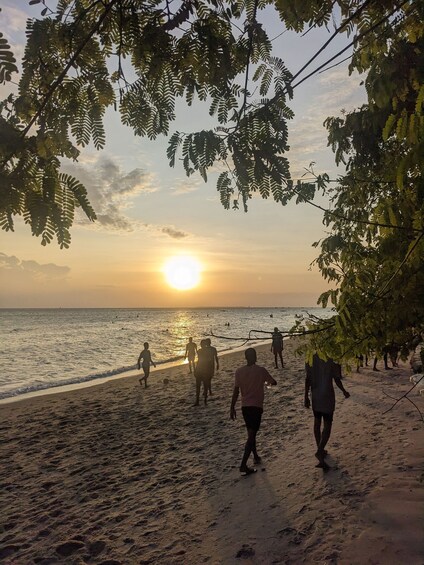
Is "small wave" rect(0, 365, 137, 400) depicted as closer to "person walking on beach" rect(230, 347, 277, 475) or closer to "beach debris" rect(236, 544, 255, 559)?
"person walking on beach" rect(230, 347, 277, 475)

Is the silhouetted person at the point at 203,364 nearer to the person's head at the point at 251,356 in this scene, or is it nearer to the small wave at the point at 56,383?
the person's head at the point at 251,356

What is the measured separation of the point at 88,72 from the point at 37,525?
243 inches

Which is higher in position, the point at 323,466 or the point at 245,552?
the point at 323,466

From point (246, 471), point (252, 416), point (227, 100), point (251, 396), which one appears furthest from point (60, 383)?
point (227, 100)

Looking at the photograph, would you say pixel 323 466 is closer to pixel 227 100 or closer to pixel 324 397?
pixel 324 397

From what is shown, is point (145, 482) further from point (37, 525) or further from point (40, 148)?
point (40, 148)

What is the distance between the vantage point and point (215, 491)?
6.28 m

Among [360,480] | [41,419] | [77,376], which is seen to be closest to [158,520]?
[360,480]

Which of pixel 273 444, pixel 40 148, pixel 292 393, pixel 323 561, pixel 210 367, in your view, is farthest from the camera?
pixel 292 393

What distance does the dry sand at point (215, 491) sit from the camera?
455 centimetres

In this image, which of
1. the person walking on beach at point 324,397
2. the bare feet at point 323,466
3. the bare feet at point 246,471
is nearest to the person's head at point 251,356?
the person walking on beach at point 324,397

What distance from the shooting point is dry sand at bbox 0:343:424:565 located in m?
4.55

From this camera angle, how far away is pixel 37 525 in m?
5.82

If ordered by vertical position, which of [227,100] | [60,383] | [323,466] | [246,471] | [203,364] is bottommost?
[60,383]
